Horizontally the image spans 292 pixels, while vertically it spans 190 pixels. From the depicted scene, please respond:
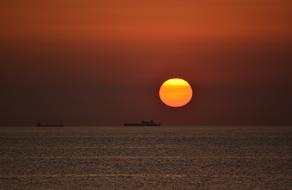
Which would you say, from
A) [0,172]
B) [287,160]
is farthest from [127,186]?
[287,160]

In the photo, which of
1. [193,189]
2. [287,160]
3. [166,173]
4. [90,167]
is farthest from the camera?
[287,160]

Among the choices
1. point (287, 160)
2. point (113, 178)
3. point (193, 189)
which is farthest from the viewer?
point (287, 160)

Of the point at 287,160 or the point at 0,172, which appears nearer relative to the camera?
the point at 0,172

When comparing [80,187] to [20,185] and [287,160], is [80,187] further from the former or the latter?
[287,160]

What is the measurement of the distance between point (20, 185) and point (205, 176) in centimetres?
2471

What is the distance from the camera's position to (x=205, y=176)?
94.3 m

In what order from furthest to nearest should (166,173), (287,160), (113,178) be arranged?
(287,160), (166,173), (113,178)

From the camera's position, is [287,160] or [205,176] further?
[287,160]

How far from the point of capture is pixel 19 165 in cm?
11481

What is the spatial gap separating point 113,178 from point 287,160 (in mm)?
47865

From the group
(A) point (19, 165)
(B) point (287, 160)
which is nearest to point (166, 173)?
(A) point (19, 165)

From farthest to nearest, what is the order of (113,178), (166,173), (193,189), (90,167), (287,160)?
(287,160) < (90,167) < (166,173) < (113,178) < (193,189)

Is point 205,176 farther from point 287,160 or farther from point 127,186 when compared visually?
point 287,160

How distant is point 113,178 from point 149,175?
6.47m
